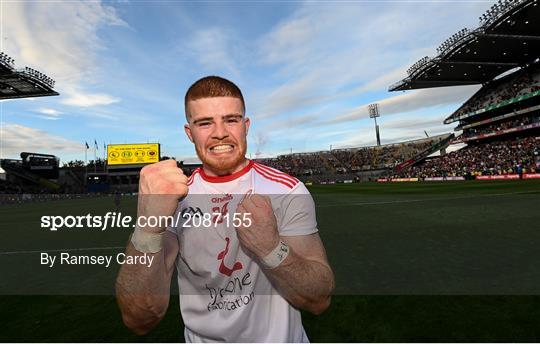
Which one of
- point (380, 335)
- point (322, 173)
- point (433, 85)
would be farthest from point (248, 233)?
point (322, 173)

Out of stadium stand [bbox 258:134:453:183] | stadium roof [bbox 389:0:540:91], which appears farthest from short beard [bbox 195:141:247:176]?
stadium stand [bbox 258:134:453:183]

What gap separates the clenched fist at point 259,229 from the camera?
1.41 m

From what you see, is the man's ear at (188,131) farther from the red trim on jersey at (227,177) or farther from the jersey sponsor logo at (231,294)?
the jersey sponsor logo at (231,294)

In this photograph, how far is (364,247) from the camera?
6.36m

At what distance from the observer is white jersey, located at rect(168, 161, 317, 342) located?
161 centimetres

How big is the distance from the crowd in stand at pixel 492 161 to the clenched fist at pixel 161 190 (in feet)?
123

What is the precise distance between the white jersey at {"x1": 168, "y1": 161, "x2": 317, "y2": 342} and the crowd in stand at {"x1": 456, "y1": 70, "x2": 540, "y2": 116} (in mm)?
56009

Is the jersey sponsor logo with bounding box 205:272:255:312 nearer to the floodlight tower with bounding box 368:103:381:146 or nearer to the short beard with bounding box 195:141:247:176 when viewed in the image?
the short beard with bounding box 195:141:247:176

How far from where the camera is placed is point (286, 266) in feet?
4.65

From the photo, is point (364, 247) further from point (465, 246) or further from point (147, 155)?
point (147, 155)

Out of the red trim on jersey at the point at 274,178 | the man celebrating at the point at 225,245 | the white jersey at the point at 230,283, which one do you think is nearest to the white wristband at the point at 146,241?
the man celebrating at the point at 225,245

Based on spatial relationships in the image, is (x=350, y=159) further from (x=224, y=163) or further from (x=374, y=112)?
(x=224, y=163)

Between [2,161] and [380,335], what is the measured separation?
3028 inches

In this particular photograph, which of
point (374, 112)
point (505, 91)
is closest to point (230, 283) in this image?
point (505, 91)
